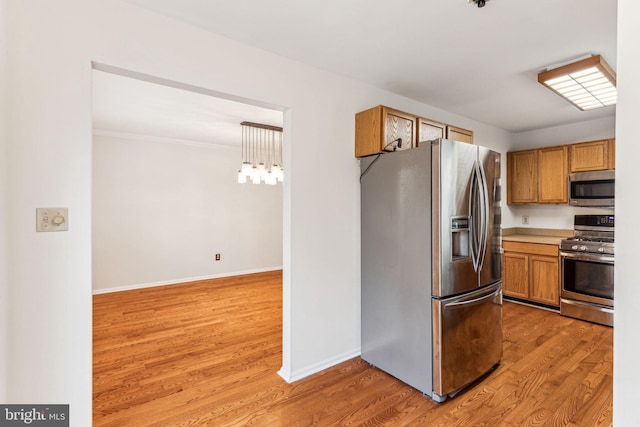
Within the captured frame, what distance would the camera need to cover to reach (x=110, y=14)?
5.39ft

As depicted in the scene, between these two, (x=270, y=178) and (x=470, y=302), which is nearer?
(x=470, y=302)

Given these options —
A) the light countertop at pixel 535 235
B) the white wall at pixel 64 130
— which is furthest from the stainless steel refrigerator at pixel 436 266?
the light countertop at pixel 535 235

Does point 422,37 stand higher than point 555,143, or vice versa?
point 422,37

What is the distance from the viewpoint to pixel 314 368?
2.43 m

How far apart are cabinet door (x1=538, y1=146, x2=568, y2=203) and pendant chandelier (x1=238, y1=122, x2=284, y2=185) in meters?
3.62

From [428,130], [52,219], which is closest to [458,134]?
Result: [428,130]

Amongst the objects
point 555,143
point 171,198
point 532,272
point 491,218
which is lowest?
point 532,272

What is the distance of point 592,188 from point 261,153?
4931 millimetres

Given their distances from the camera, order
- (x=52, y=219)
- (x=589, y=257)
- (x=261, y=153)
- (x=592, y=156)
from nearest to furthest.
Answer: (x=52, y=219) < (x=589, y=257) < (x=592, y=156) < (x=261, y=153)

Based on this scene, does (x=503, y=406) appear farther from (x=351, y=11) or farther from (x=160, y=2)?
(x=160, y=2)

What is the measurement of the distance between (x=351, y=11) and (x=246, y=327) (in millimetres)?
3075

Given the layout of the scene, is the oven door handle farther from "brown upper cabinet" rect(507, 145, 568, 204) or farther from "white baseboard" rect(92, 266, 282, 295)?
"white baseboard" rect(92, 266, 282, 295)

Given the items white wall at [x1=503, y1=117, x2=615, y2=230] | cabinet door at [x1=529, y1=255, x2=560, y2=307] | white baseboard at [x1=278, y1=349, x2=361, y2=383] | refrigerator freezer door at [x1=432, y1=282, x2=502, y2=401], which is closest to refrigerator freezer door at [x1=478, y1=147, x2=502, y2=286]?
refrigerator freezer door at [x1=432, y1=282, x2=502, y2=401]

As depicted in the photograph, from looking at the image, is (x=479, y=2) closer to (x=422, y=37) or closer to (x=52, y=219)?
(x=422, y=37)
